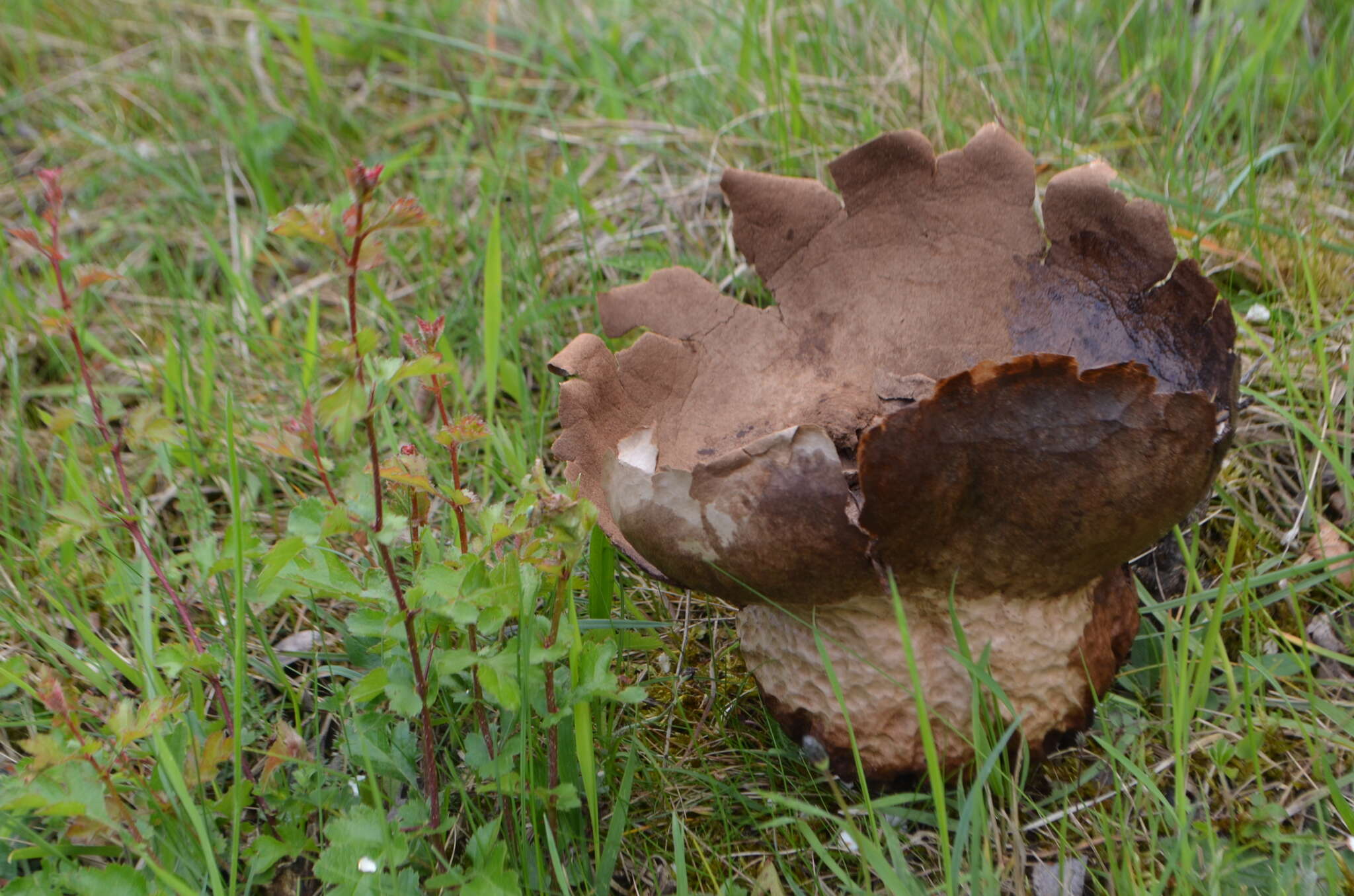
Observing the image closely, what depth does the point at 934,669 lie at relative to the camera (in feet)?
4.61

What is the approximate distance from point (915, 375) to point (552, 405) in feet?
2.75

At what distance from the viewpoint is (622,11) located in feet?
11.1

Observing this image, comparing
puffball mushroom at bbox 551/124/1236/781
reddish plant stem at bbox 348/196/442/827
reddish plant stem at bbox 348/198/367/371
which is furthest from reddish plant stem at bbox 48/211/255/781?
puffball mushroom at bbox 551/124/1236/781

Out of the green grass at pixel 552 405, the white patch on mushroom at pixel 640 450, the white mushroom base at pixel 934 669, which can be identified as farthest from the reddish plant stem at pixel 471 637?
the white mushroom base at pixel 934 669

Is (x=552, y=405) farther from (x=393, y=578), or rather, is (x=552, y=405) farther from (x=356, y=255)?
(x=356, y=255)

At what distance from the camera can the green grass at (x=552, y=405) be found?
135cm

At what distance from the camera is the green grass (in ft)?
4.42

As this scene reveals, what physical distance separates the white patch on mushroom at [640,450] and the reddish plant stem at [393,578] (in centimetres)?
43

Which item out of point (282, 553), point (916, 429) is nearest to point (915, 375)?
point (916, 429)

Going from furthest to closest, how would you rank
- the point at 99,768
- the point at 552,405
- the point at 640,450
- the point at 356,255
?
the point at 552,405 → the point at 640,450 → the point at 99,768 → the point at 356,255

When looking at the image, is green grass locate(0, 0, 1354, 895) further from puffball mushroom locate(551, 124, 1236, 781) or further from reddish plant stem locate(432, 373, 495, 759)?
puffball mushroom locate(551, 124, 1236, 781)

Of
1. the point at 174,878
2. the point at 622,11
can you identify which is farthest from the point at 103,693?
the point at 622,11

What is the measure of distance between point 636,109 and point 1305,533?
2.09m

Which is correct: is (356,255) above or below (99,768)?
above
